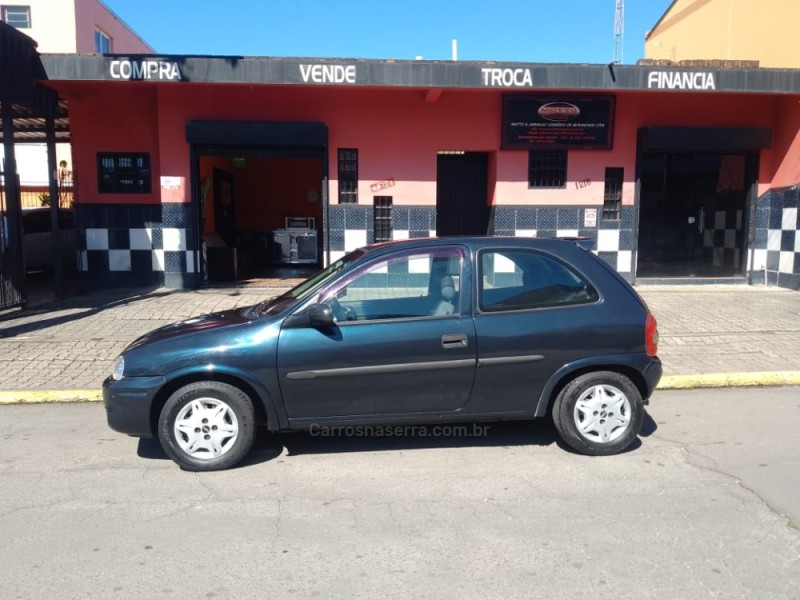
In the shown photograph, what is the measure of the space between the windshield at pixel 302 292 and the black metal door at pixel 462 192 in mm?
7116

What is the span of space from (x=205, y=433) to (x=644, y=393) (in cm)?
321

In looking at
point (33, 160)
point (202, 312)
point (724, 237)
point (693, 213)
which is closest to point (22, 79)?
point (202, 312)

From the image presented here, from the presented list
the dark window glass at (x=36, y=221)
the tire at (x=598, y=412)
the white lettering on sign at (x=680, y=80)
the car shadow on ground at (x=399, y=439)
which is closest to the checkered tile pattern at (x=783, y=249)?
the white lettering on sign at (x=680, y=80)

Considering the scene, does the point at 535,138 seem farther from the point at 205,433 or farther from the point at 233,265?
the point at 205,433

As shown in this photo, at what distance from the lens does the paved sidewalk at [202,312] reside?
7301mm

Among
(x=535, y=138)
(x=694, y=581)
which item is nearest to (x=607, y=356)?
(x=694, y=581)

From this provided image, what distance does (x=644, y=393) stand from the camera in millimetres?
5070

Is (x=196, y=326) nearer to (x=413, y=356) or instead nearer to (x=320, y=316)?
(x=320, y=316)

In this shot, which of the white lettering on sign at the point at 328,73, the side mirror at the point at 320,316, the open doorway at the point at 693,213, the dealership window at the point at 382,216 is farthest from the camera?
the open doorway at the point at 693,213

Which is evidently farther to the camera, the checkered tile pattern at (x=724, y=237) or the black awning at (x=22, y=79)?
the checkered tile pattern at (x=724, y=237)

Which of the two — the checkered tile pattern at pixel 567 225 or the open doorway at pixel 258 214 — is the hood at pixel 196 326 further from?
the checkered tile pattern at pixel 567 225

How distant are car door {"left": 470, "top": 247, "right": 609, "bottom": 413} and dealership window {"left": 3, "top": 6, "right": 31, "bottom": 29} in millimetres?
26303

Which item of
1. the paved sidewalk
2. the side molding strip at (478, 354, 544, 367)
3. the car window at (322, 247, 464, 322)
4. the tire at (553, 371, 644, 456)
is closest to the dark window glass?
the paved sidewalk

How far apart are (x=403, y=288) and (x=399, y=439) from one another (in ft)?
4.29
